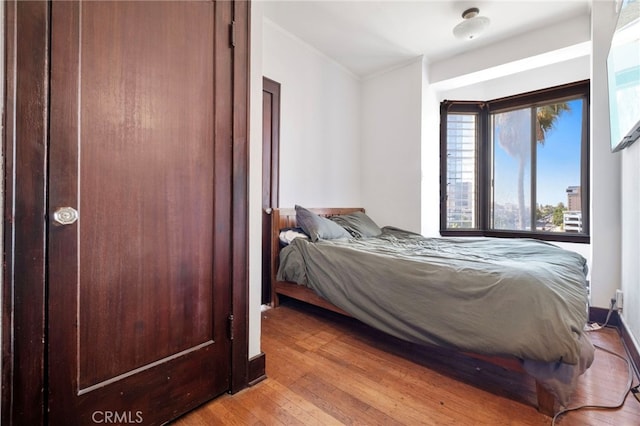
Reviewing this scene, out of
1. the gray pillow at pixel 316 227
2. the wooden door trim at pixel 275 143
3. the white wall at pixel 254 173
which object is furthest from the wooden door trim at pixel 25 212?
the wooden door trim at pixel 275 143

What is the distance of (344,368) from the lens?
1640 millimetres

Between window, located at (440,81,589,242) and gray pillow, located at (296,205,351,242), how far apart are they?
74.1 inches

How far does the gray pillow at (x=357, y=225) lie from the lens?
9.89ft

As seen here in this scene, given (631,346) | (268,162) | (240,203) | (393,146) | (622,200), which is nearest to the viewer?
(240,203)

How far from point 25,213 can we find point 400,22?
3093 mm

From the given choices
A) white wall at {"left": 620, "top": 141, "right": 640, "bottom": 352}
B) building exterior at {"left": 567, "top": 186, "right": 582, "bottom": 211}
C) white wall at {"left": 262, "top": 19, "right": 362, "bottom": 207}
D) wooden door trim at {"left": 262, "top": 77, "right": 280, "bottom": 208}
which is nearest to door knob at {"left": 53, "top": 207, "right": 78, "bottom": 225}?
wooden door trim at {"left": 262, "top": 77, "right": 280, "bottom": 208}

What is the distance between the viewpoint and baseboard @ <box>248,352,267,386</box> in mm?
1466

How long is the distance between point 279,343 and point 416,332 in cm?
89

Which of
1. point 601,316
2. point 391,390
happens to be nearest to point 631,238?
point 601,316

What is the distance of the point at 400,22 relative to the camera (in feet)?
9.09

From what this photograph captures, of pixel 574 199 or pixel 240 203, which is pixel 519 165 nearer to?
pixel 574 199

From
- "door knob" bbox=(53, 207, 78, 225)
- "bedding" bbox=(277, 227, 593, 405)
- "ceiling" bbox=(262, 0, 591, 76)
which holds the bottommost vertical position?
"bedding" bbox=(277, 227, 593, 405)

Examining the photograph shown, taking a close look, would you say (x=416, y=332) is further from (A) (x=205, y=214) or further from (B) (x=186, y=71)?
(B) (x=186, y=71)

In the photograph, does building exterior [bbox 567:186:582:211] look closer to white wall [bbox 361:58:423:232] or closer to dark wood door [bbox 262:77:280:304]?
white wall [bbox 361:58:423:232]
